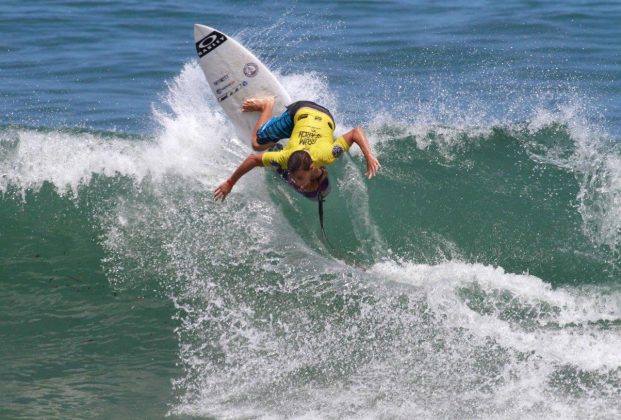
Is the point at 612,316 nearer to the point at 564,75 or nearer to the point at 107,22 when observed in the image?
the point at 564,75

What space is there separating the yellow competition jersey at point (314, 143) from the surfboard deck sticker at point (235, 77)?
1310 mm

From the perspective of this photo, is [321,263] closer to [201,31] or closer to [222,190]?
[222,190]

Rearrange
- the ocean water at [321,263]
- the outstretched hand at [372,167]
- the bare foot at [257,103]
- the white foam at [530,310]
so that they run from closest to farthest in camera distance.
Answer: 1. the ocean water at [321,263]
2. the white foam at [530,310]
3. the outstretched hand at [372,167]
4. the bare foot at [257,103]

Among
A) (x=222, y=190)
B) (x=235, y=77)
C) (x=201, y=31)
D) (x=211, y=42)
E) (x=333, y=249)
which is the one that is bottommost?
(x=333, y=249)

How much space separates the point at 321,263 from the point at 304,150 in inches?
46.5

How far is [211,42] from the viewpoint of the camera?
955cm

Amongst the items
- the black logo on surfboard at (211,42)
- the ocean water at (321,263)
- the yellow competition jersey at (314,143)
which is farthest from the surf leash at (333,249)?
the black logo on surfboard at (211,42)

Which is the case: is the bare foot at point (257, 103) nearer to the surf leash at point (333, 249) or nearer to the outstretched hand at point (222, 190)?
the surf leash at point (333, 249)

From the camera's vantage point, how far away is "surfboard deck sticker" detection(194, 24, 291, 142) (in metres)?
9.40

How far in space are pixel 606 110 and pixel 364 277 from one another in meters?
6.38

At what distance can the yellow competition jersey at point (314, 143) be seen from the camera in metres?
7.64

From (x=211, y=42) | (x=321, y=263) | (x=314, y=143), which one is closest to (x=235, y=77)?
(x=211, y=42)

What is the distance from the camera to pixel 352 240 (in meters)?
8.99

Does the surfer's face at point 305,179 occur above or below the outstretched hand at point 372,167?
below
